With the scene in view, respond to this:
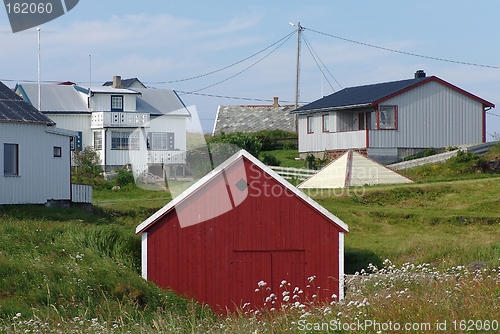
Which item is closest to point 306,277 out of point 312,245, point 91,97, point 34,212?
point 312,245

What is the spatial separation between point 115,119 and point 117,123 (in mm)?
282

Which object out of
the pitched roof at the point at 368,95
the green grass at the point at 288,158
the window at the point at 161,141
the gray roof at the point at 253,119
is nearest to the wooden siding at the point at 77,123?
the window at the point at 161,141

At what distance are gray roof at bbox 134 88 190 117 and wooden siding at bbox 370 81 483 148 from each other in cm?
1528

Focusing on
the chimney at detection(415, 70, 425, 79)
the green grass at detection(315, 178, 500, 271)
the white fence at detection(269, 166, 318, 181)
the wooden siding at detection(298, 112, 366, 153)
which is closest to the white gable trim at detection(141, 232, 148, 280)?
the green grass at detection(315, 178, 500, 271)

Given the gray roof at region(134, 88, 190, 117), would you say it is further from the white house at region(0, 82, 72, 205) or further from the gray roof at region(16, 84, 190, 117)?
the white house at region(0, 82, 72, 205)

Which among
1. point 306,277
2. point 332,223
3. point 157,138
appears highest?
point 157,138

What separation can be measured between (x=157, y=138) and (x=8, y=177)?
2261 cm

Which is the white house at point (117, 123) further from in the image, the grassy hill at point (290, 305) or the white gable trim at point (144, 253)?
the white gable trim at point (144, 253)

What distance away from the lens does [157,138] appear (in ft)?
168

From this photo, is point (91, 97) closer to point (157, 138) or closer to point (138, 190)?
point (157, 138)

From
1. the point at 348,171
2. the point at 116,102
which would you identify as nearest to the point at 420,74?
the point at 348,171

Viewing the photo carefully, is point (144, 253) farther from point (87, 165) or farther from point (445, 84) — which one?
point (445, 84)

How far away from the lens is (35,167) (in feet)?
98.1

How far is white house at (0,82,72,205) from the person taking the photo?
2892 centimetres
